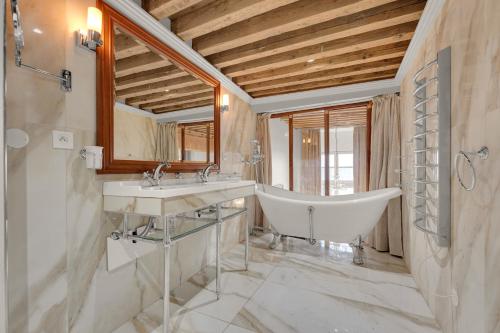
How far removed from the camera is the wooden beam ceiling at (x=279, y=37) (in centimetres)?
156

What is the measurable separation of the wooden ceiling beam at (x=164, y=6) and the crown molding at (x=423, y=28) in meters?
1.59

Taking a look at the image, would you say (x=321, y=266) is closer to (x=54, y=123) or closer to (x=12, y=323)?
(x=12, y=323)

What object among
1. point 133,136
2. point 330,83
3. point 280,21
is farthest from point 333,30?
point 133,136

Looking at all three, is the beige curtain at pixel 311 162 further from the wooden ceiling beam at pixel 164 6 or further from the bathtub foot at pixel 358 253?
the wooden ceiling beam at pixel 164 6

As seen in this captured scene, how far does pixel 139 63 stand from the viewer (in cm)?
161

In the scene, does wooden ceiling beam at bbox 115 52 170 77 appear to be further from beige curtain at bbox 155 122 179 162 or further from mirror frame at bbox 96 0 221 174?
beige curtain at bbox 155 122 179 162

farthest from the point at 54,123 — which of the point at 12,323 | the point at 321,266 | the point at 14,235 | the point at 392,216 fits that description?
the point at 392,216

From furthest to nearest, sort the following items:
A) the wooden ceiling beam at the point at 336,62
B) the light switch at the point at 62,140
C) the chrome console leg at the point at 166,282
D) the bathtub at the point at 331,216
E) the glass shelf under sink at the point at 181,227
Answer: the bathtub at the point at 331,216 < the wooden ceiling beam at the point at 336,62 < the glass shelf under sink at the point at 181,227 < the chrome console leg at the point at 166,282 < the light switch at the point at 62,140

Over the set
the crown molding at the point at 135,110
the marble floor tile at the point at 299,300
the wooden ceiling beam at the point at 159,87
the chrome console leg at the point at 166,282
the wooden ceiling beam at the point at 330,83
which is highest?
the wooden ceiling beam at the point at 330,83

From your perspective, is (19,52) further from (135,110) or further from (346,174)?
(346,174)

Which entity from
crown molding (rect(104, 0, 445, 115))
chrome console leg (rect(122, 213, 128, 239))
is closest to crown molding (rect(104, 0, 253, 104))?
crown molding (rect(104, 0, 445, 115))

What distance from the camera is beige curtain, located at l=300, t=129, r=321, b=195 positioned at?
3580 mm

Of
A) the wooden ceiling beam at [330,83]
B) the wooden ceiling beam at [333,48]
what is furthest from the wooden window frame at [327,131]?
the wooden ceiling beam at [333,48]

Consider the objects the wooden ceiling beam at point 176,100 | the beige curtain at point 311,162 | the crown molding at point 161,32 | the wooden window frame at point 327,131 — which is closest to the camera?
the crown molding at point 161,32
